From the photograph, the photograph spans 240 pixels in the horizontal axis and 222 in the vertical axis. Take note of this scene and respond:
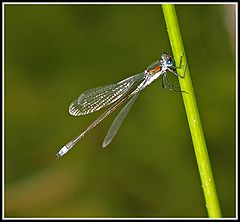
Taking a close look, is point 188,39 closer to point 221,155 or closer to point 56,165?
point 221,155

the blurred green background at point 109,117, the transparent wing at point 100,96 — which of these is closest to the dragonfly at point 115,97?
the transparent wing at point 100,96

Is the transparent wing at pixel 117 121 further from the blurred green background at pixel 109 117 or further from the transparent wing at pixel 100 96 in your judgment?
the blurred green background at pixel 109 117

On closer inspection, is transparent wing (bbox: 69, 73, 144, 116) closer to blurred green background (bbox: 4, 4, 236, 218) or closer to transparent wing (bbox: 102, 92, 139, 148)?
transparent wing (bbox: 102, 92, 139, 148)

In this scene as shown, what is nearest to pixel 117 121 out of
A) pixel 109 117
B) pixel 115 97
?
pixel 115 97

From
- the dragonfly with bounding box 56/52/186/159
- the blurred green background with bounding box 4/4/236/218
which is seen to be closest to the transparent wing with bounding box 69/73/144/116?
the dragonfly with bounding box 56/52/186/159

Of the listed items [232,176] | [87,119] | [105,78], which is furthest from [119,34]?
[232,176]

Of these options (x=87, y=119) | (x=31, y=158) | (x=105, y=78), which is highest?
(x=105, y=78)
